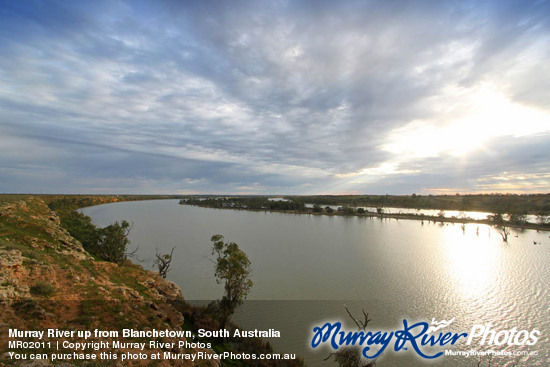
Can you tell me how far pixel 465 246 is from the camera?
46.2m

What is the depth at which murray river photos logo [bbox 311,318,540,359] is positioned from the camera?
14.9 m

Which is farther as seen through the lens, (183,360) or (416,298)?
(416,298)

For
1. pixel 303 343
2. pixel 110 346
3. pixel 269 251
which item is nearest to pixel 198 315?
pixel 303 343

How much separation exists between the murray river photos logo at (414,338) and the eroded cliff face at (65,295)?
862cm

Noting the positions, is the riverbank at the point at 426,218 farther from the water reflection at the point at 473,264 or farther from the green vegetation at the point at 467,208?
the water reflection at the point at 473,264

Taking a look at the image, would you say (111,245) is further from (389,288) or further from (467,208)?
(467,208)

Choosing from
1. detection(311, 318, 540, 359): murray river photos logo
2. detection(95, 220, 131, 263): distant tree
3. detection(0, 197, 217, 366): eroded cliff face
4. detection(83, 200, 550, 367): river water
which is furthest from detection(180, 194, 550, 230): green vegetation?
detection(0, 197, 217, 366): eroded cliff face

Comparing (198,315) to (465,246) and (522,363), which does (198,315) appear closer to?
(522,363)

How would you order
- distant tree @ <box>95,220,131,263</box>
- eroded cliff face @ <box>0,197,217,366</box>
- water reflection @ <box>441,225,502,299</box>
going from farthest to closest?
water reflection @ <box>441,225,502,299</box> < distant tree @ <box>95,220,131,263</box> < eroded cliff face @ <box>0,197,217,366</box>

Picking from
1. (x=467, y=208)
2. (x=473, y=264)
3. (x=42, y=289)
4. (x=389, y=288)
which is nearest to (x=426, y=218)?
(x=467, y=208)

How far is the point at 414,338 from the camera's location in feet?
52.5

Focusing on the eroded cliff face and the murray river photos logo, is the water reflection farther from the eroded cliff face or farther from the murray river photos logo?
the eroded cliff face

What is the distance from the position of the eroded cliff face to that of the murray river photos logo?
8.62m

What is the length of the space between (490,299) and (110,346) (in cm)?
2869
